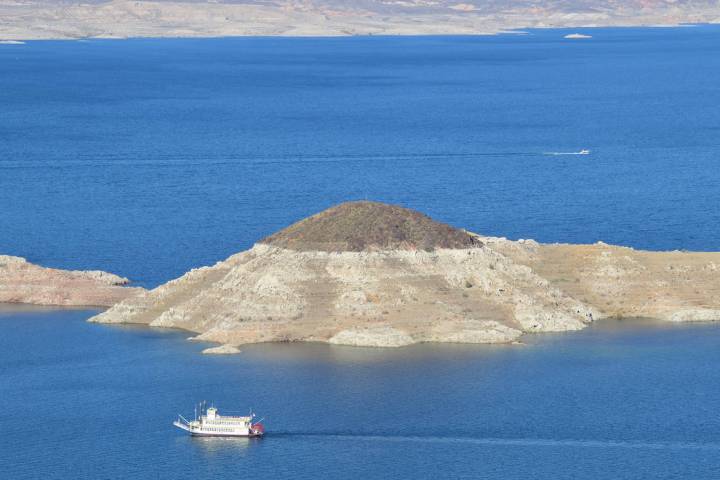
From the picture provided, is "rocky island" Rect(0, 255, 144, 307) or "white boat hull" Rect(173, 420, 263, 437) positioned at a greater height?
"white boat hull" Rect(173, 420, 263, 437)

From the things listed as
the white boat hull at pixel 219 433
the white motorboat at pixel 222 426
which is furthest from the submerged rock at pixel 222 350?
the white boat hull at pixel 219 433

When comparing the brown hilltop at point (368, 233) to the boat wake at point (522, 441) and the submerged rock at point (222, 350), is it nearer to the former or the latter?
the submerged rock at point (222, 350)

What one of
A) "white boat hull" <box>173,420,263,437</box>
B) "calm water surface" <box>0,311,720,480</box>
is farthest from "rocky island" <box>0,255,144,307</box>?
"white boat hull" <box>173,420,263,437</box>

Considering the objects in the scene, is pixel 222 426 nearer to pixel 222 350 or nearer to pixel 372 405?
pixel 372 405

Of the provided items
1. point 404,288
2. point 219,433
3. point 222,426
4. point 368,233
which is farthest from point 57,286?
point 222,426

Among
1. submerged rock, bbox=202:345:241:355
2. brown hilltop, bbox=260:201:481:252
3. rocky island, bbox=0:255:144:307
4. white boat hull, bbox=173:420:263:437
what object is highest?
brown hilltop, bbox=260:201:481:252

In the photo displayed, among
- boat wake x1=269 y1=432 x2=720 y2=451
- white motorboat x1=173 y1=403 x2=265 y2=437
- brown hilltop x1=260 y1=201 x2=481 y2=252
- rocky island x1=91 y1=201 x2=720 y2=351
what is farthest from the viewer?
brown hilltop x1=260 y1=201 x2=481 y2=252

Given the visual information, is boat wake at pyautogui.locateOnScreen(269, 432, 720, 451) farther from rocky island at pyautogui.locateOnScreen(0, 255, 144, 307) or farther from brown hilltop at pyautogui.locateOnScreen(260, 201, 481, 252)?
rocky island at pyautogui.locateOnScreen(0, 255, 144, 307)
